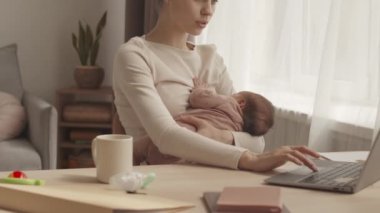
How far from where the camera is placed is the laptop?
3.72 feet

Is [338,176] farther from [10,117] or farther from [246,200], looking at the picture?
[10,117]

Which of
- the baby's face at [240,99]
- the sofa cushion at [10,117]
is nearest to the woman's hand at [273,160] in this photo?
the baby's face at [240,99]

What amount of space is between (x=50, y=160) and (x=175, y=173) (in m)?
1.81

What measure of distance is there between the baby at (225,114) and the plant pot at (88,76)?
7.14ft

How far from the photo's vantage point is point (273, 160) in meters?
1.33

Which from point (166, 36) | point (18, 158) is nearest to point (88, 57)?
point (18, 158)

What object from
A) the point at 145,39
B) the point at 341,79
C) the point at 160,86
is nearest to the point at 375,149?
the point at 160,86

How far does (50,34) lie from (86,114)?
2.33 feet

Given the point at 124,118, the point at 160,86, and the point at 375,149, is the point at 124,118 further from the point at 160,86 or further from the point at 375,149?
the point at 375,149

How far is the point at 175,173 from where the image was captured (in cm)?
131

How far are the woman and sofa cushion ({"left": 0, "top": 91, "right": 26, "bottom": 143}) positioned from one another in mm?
1616

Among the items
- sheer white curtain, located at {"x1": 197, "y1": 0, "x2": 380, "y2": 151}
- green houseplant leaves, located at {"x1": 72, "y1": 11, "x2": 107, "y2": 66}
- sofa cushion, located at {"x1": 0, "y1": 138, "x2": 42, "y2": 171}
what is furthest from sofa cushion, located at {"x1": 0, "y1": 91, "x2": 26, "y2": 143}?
sheer white curtain, located at {"x1": 197, "y1": 0, "x2": 380, "y2": 151}

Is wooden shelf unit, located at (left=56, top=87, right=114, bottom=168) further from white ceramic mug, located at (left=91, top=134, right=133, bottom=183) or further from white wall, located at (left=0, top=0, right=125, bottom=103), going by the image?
white ceramic mug, located at (left=91, top=134, right=133, bottom=183)

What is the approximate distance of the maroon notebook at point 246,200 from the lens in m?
0.97
